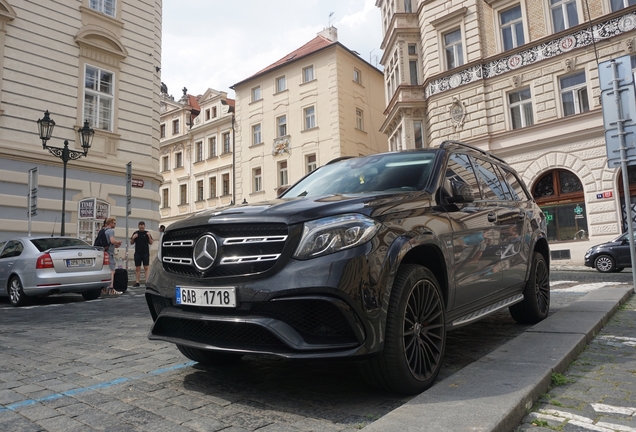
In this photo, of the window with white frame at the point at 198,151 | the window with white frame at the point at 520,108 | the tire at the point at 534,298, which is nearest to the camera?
the tire at the point at 534,298

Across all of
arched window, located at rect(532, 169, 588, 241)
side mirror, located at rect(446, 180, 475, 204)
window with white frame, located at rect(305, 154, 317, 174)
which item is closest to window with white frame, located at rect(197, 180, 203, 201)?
window with white frame, located at rect(305, 154, 317, 174)

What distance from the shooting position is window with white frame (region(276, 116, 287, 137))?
33938 millimetres

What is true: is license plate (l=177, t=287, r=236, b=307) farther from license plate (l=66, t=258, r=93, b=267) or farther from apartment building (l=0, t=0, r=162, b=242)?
apartment building (l=0, t=0, r=162, b=242)

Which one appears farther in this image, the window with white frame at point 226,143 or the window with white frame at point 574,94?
the window with white frame at point 226,143

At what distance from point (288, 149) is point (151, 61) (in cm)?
1501

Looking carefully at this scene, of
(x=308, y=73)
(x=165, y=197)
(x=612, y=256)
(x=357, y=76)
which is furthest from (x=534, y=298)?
(x=165, y=197)

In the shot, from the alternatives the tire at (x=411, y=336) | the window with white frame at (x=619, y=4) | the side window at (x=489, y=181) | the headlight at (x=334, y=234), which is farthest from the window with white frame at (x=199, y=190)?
the headlight at (x=334, y=234)

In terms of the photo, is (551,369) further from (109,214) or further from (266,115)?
(266,115)

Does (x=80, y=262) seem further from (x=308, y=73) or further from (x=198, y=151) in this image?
(x=198, y=151)

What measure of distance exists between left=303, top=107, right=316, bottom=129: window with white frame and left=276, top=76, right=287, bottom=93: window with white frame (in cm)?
285

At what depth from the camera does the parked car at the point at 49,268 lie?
346 inches

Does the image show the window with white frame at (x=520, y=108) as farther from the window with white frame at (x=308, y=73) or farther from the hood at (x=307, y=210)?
the hood at (x=307, y=210)

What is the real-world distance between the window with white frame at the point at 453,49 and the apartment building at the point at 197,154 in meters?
19.5

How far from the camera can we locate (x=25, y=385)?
3.15m
